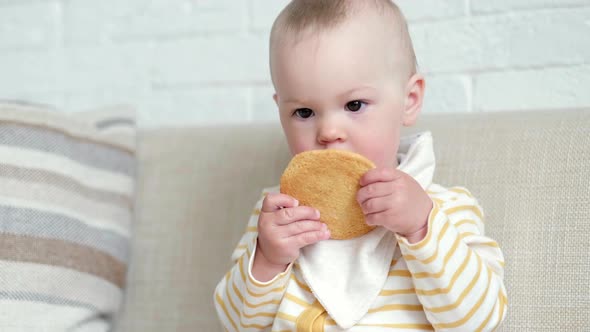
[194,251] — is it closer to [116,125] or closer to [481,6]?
[116,125]

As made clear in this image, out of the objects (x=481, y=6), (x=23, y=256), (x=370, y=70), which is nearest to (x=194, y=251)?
(x=23, y=256)

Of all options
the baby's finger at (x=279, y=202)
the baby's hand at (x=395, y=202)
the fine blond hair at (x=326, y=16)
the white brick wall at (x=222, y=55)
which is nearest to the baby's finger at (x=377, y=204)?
the baby's hand at (x=395, y=202)

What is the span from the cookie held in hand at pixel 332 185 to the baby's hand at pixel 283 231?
0.01 m

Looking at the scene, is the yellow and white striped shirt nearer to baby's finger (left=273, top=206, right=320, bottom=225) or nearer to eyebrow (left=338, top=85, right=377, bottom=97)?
baby's finger (left=273, top=206, right=320, bottom=225)

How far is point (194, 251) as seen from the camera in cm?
147

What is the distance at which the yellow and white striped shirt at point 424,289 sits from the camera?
1.01 m

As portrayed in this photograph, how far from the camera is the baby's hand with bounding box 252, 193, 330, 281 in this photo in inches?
41.3

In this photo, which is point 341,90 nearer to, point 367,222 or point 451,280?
point 367,222

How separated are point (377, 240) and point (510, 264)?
0.78ft

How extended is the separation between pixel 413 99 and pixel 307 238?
0.28 m

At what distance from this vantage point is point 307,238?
3.44ft

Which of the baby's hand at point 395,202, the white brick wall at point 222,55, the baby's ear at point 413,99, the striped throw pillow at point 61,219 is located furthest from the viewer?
the white brick wall at point 222,55

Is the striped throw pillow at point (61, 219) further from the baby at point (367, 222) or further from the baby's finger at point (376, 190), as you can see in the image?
the baby's finger at point (376, 190)

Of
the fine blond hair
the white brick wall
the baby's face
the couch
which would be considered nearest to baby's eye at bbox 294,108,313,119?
the baby's face
